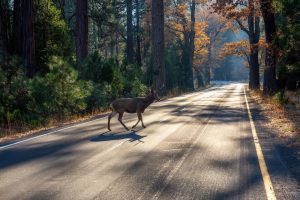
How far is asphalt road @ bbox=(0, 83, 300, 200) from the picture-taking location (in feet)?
21.2

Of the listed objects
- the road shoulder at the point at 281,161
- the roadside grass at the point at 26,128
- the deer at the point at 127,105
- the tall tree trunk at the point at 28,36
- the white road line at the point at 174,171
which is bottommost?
the road shoulder at the point at 281,161

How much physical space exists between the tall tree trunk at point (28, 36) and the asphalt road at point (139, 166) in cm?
774

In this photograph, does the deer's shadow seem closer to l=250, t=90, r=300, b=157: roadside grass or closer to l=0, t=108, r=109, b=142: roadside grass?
l=0, t=108, r=109, b=142: roadside grass

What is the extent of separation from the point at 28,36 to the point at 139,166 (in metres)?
14.1

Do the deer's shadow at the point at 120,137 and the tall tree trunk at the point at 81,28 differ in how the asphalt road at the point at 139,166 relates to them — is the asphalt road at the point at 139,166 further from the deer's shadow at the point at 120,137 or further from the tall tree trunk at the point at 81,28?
the tall tree trunk at the point at 81,28

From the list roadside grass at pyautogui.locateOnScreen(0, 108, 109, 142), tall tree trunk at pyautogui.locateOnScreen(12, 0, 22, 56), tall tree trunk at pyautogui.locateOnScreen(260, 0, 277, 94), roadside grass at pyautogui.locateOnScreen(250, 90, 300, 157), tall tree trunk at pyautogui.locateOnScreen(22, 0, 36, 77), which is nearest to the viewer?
roadside grass at pyautogui.locateOnScreen(250, 90, 300, 157)

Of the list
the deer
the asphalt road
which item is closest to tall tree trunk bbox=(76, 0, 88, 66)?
the deer

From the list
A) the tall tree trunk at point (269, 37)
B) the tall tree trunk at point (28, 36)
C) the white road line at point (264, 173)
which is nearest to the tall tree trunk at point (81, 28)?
the tall tree trunk at point (28, 36)

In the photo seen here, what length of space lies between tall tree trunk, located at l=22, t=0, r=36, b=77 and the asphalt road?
7.74 metres

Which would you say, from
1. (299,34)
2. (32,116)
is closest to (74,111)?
(32,116)

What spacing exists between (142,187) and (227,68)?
5484 inches

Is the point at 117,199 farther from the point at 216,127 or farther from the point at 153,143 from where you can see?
the point at 216,127

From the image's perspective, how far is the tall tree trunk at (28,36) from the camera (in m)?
20.0

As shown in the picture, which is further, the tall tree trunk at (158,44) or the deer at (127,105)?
the tall tree trunk at (158,44)
